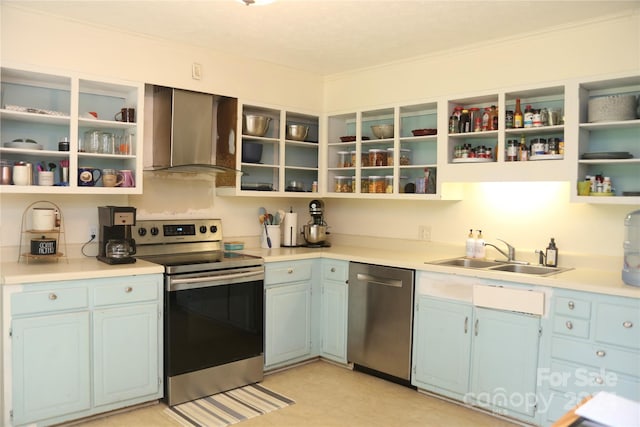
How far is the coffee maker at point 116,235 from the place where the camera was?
10.7 ft

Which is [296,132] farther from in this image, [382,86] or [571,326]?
[571,326]

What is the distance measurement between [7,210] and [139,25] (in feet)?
4.82

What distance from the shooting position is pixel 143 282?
312cm

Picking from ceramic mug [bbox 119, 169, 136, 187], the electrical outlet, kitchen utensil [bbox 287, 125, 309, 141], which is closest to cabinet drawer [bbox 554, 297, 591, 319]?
the electrical outlet

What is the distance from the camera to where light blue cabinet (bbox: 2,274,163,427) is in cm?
272

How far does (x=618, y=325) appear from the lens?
2.63 metres

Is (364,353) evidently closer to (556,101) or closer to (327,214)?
(327,214)

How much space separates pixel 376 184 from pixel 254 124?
1125 mm

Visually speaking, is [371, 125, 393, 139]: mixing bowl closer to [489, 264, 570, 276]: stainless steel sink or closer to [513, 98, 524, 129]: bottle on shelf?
[513, 98, 524, 129]: bottle on shelf

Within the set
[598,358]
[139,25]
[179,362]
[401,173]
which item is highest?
[139,25]

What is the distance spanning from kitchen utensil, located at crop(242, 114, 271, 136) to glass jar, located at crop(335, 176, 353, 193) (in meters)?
0.83

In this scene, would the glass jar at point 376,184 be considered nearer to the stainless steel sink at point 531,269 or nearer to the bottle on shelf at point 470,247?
the bottle on shelf at point 470,247

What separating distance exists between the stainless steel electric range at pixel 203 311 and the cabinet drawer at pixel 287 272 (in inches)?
3.4

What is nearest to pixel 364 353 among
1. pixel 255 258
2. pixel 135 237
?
pixel 255 258
